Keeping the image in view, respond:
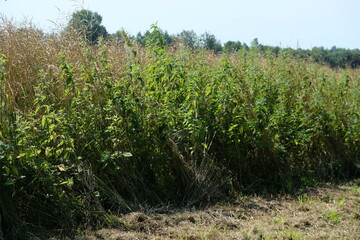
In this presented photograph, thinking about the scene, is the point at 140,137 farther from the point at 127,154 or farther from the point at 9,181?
the point at 9,181

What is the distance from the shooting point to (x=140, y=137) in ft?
16.5

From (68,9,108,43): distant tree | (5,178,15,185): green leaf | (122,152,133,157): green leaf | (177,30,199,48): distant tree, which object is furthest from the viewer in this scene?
(177,30,199,48): distant tree

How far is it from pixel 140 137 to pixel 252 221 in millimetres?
1531

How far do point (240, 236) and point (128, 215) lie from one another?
1.15 metres

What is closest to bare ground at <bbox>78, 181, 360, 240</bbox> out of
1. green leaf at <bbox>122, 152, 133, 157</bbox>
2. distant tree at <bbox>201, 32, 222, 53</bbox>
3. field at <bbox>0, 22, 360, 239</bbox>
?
field at <bbox>0, 22, 360, 239</bbox>

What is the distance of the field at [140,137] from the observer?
422cm

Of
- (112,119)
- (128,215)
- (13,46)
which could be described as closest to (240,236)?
(128,215)

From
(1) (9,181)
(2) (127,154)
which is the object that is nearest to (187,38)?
(2) (127,154)

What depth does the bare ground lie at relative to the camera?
423cm

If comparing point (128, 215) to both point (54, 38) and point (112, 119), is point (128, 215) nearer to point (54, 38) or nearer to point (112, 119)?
point (112, 119)

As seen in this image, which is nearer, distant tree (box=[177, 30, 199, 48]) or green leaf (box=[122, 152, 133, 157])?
green leaf (box=[122, 152, 133, 157])

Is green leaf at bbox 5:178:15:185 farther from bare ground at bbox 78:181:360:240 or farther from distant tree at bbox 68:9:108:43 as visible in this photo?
distant tree at bbox 68:9:108:43

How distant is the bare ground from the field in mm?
44

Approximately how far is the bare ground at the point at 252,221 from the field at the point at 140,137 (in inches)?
1.7
